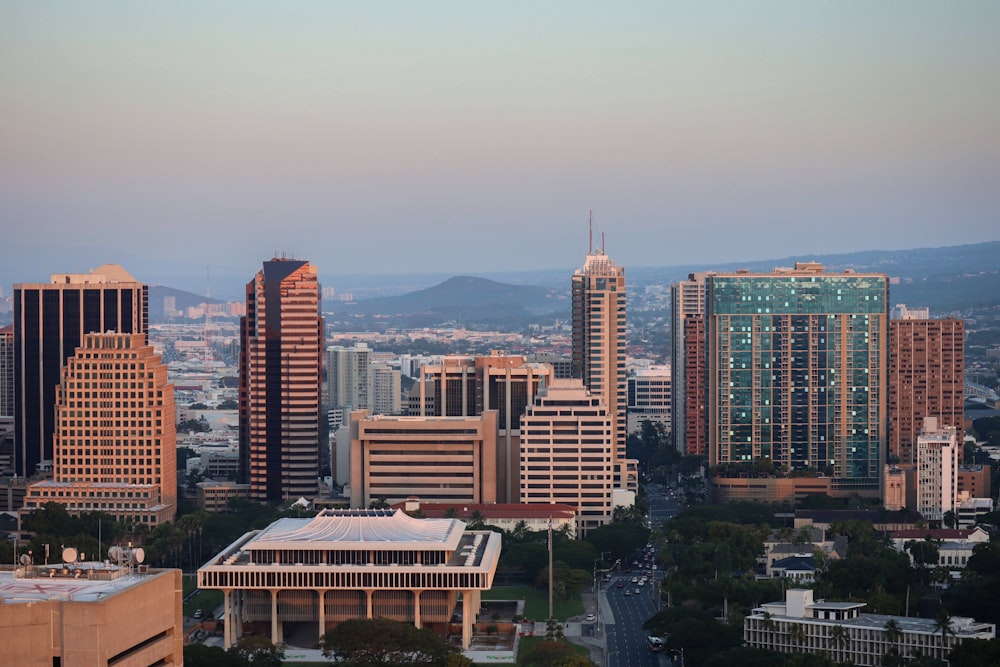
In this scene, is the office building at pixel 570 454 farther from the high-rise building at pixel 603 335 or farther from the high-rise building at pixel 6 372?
the high-rise building at pixel 6 372

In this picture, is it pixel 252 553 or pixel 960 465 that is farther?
pixel 960 465

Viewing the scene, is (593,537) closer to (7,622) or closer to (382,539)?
(382,539)

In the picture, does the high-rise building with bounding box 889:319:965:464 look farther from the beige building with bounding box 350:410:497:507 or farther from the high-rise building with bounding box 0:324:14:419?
the high-rise building with bounding box 0:324:14:419

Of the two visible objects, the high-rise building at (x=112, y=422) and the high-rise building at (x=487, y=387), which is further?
the high-rise building at (x=487, y=387)

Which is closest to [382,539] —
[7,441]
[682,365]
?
[7,441]

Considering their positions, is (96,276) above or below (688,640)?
above

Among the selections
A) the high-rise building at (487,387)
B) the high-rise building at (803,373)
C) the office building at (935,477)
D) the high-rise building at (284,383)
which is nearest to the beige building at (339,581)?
the high-rise building at (487,387)

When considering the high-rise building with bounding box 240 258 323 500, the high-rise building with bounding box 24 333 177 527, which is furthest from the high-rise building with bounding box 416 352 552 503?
the high-rise building with bounding box 24 333 177 527
